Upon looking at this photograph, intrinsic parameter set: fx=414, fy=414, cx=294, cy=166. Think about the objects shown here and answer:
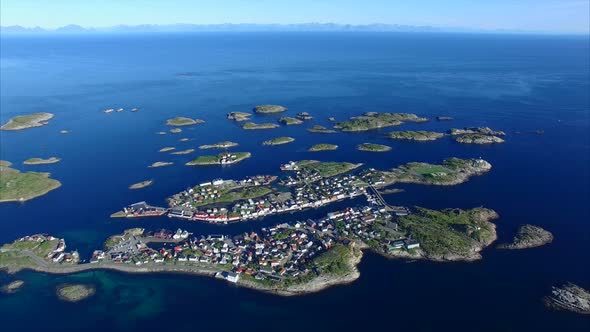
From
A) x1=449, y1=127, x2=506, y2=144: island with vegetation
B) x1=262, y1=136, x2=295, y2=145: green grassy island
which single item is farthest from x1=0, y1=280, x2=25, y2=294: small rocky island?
x1=449, y1=127, x2=506, y2=144: island with vegetation

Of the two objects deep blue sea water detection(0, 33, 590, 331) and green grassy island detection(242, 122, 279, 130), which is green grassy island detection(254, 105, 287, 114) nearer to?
deep blue sea water detection(0, 33, 590, 331)

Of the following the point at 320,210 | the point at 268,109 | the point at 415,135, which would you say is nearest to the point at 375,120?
the point at 415,135

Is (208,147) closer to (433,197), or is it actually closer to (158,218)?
(158,218)

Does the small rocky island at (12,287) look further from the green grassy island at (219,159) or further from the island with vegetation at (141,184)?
the green grassy island at (219,159)

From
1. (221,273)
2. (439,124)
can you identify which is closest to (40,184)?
(221,273)

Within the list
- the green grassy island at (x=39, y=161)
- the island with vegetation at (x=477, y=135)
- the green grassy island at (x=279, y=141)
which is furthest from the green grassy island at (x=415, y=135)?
the green grassy island at (x=39, y=161)
